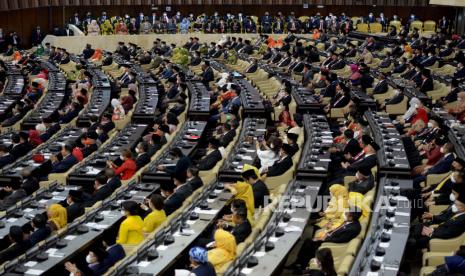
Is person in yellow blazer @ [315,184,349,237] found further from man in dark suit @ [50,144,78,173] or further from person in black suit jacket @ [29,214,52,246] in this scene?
man in dark suit @ [50,144,78,173]

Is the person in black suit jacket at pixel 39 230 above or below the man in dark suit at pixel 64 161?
above

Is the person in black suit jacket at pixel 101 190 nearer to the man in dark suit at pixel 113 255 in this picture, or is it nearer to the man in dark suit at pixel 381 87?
the man in dark suit at pixel 113 255

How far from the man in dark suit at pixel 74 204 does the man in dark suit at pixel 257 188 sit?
2640mm

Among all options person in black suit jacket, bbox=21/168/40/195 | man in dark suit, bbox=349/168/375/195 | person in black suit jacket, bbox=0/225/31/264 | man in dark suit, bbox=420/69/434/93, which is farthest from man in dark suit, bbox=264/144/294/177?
man in dark suit, bbox=420/69/434/93

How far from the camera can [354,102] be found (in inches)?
750

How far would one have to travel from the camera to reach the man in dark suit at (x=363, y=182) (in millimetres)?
11430

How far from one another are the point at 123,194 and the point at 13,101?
11.7m

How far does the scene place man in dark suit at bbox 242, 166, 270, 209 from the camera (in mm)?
11891

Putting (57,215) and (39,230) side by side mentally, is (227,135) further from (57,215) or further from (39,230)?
(39,230)

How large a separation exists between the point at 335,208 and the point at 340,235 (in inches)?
45.5

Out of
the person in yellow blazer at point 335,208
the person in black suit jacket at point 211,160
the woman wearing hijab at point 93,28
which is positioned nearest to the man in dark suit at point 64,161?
the person in black suit jacket at point 211,160

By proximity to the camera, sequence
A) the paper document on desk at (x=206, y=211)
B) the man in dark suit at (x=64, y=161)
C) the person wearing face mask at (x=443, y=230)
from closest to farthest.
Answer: the person wearing face mask at (x=443, y=230) < the paper document on desk at (x=206, y=211) < the man in dark suit at (x=64, y=161)

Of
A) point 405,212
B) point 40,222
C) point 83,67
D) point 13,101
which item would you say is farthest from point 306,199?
point 83,67

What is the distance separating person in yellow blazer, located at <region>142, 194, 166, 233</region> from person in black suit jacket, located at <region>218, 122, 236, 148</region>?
486 centimetres
